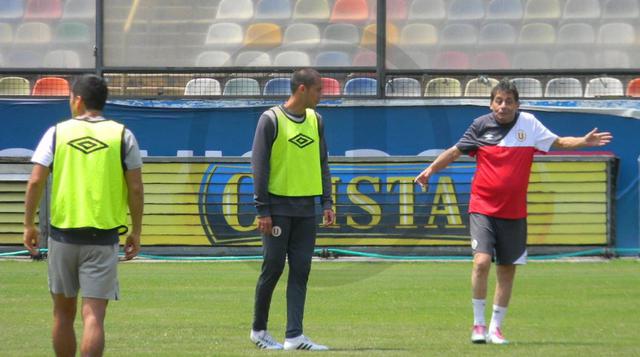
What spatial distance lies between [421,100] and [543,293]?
22.8 ft

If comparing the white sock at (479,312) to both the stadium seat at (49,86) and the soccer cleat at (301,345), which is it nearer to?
the soccer cleat at (301,345)

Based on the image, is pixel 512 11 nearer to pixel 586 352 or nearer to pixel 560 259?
pixel 560 259

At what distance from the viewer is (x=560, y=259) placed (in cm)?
1922

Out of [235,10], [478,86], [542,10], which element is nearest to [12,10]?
[235,10]

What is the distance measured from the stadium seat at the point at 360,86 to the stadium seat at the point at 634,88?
429 cm

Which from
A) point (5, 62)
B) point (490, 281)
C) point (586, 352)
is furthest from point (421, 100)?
point (586, 352)

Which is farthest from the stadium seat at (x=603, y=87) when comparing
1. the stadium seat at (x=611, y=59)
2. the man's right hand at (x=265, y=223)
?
the man's right hand at (x=265, y=223)

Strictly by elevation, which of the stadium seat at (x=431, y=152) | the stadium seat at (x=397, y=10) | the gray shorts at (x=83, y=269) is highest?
the stadium seat at (x=397, y=10)

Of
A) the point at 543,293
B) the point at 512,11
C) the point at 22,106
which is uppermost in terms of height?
the point at 512,11

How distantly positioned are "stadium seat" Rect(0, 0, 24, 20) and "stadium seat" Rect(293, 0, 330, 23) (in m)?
4.86

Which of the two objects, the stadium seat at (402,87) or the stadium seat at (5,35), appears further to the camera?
the stadium seat at (5,35)

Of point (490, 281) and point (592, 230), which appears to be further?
point (592, 230)

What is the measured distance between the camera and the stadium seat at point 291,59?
72.7 feet

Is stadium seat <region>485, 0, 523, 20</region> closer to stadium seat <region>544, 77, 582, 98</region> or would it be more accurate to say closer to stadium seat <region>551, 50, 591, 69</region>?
stadium seat <region>551, 50, 591, 69</region>
